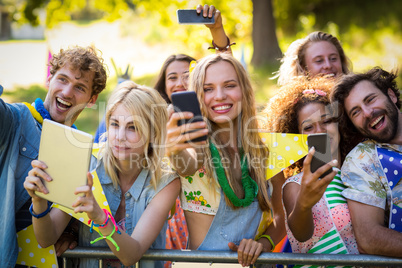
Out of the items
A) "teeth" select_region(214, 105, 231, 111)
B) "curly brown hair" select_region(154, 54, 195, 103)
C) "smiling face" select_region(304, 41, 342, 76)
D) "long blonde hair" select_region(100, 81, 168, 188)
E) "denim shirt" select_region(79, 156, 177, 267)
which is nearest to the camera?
"denim shirt" select_region(79, 156, 177, 267)

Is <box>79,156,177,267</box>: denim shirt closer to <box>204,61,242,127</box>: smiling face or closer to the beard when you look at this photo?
<box>204,61,242,127</box>: smiling face

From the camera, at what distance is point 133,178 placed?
3053mm

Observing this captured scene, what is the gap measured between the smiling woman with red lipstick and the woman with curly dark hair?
7.4 inches

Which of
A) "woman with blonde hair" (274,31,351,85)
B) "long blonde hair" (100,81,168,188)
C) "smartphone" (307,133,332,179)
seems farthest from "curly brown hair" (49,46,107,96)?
"smartphone" (307,133,332,179)

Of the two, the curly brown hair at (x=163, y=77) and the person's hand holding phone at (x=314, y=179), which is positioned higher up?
the curly brown hair at (x=163, y=77)

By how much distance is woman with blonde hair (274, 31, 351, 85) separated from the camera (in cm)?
435

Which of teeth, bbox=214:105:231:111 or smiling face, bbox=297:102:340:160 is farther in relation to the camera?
smiling face, bbox=297:102:340:160

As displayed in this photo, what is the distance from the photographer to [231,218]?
116 inches

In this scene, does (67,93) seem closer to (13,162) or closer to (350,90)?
(13,162)

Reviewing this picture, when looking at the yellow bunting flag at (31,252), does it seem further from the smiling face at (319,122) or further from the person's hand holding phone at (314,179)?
the smiling face at (319,122)

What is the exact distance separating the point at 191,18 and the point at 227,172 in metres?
1.37

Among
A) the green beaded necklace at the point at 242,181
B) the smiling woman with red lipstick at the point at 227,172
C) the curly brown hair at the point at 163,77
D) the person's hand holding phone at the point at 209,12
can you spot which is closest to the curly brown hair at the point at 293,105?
the smiling woman with red lipstick at the point at 227,172

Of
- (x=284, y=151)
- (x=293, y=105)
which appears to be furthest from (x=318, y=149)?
(x=293, y=105)

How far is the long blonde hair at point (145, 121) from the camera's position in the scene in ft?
9.78
